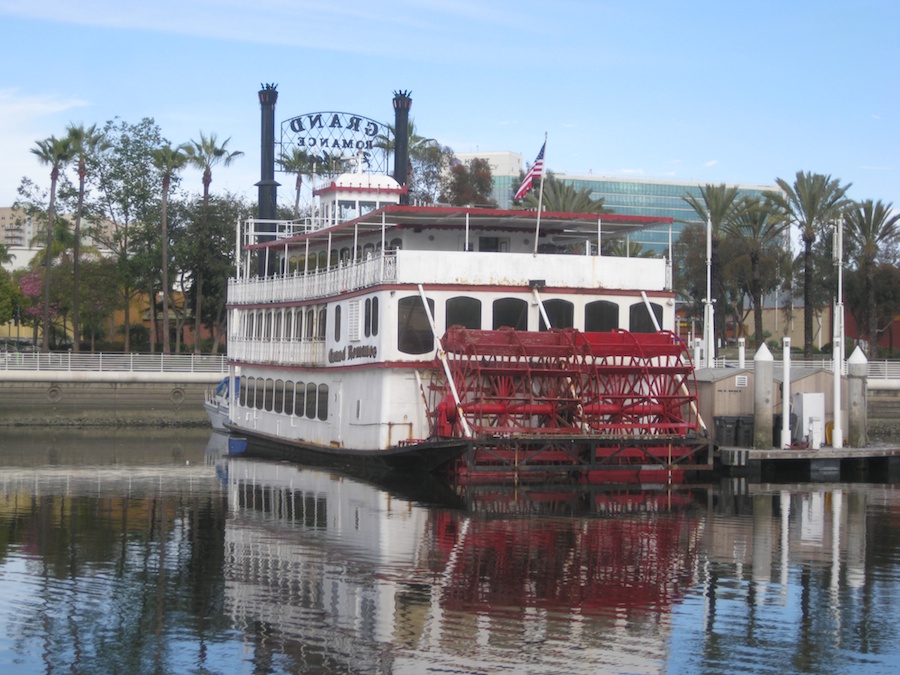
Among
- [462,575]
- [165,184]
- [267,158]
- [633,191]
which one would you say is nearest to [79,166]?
[165,184]

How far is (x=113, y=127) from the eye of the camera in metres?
59.2

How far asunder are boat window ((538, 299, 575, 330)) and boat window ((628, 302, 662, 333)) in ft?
4.30

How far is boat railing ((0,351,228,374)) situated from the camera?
148 ft

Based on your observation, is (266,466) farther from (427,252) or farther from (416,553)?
(416,553)

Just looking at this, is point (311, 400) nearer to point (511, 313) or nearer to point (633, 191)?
point (511, 313)

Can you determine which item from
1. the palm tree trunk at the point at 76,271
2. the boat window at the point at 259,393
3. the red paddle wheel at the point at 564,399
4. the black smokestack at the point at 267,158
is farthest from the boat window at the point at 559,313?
the palm tree trunk at the point at 76,271

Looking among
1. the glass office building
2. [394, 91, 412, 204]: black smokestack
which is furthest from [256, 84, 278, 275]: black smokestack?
the glass office building

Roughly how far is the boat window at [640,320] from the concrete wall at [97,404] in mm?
22084

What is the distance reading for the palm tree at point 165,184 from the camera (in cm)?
5353

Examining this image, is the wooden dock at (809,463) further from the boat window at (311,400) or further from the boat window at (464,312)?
the boat window at (311,400)

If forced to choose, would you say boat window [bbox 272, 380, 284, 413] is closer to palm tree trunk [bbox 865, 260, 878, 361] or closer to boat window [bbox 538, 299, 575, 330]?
boat window [bbox 538, 299, 575, 330]

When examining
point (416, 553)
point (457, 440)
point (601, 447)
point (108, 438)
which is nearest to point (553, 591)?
point (416, 553)

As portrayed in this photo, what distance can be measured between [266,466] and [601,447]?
8.82 metres

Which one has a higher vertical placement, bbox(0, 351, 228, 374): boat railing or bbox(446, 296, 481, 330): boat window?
bbox(446, 296, 481, 330): boat window
